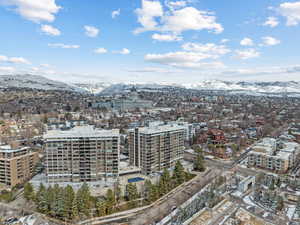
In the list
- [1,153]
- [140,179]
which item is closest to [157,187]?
[140,179]

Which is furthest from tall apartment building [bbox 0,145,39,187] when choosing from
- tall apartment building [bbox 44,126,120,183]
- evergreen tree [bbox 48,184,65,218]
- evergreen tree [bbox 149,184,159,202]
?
evergreen tree [bbox 149,184,159,202]

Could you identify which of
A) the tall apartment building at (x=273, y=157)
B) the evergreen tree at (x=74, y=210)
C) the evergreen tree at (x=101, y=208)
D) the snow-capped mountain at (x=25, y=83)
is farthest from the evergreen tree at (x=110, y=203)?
the snow-capped mountain at (x=25, y=83)

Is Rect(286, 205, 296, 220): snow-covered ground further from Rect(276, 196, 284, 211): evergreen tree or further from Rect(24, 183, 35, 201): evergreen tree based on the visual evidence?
Rect(24, 183, 35, 201): evergreen tree

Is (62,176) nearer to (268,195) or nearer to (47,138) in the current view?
(47,138)

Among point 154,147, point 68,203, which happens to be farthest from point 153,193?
point 68,203

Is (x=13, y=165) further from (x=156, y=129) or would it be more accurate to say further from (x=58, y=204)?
(x=156, y=129)
